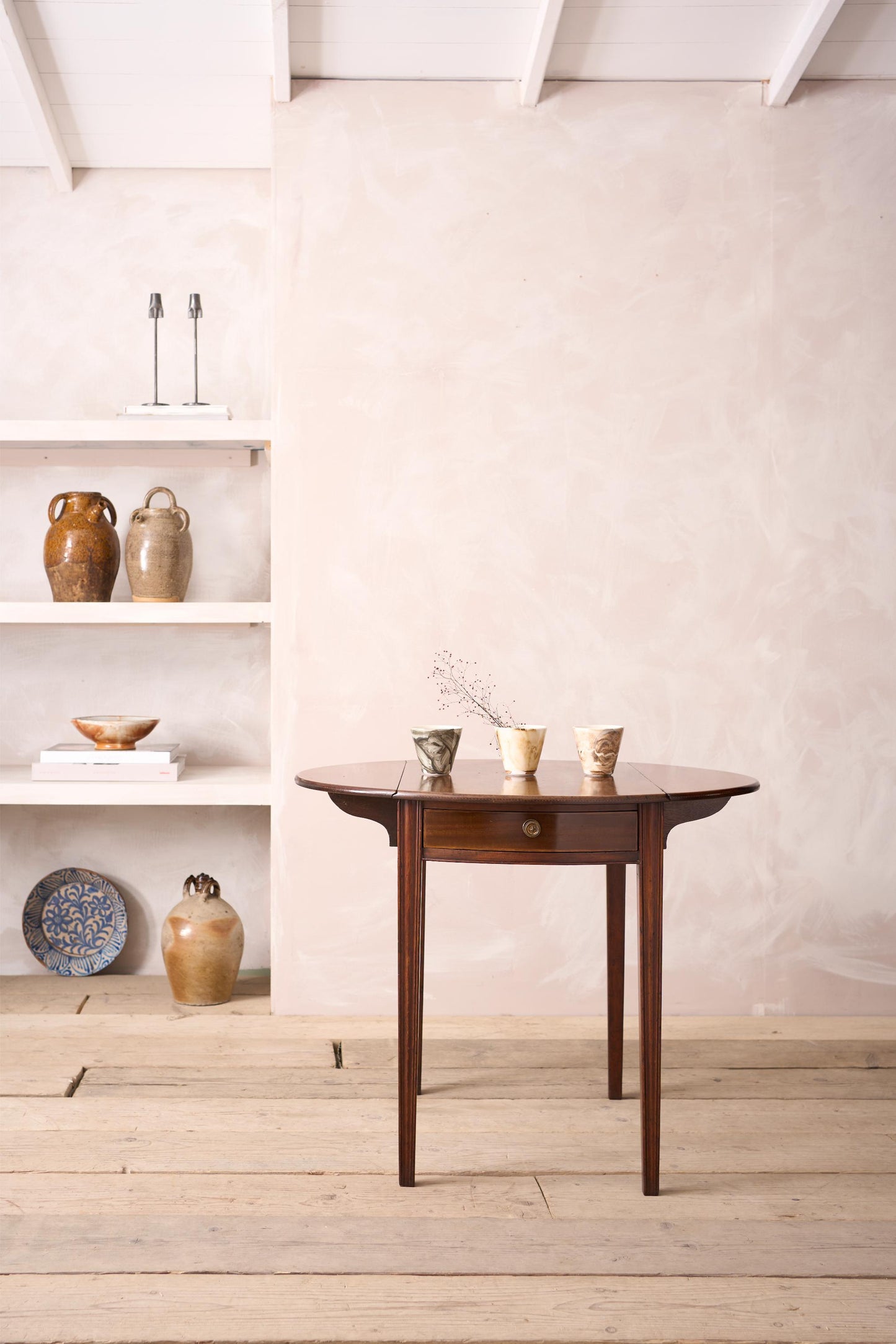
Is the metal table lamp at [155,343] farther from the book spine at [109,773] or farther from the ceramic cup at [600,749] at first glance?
the ceramic cup at [600,749]

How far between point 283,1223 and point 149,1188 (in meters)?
0.29

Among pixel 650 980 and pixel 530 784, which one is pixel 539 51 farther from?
pixel 650 980

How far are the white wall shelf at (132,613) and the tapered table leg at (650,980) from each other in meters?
1.40

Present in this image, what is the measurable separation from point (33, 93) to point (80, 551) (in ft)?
4.01

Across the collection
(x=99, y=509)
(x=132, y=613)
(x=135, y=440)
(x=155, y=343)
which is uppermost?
(x=155, y=343)

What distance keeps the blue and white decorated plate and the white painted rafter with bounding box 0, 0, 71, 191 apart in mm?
2131

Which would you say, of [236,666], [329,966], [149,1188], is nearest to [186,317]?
[236,666]

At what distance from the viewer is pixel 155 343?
303 cm

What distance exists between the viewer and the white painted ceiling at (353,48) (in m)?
2.62

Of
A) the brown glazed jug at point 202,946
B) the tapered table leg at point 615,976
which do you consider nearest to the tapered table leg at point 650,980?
the tapered table leg at point 615,976

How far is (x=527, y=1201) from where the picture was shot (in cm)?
189

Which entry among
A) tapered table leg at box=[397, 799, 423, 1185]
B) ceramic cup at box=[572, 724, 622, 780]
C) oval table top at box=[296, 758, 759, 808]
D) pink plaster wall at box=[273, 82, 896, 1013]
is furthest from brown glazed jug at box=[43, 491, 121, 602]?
ceramic cup at box=[572, 724, 622, 780]

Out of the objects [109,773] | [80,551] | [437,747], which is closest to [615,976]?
[437,747]

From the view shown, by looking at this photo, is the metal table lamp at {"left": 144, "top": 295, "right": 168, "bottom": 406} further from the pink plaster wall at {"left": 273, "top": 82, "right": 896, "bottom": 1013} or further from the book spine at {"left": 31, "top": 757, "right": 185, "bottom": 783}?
the book spine at {"left": 31, "top": 757, "right": 185, "bottom": 783}
